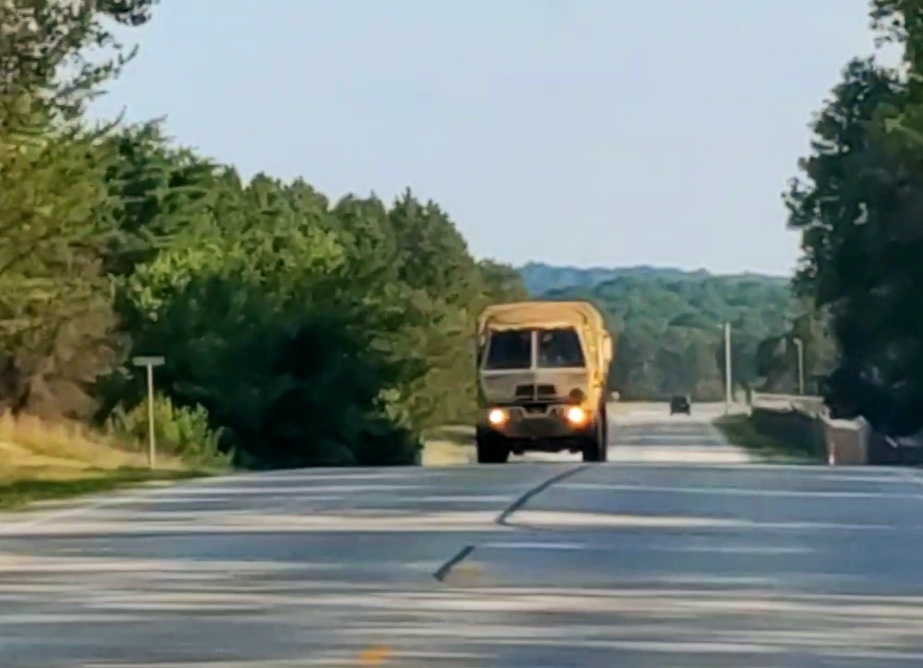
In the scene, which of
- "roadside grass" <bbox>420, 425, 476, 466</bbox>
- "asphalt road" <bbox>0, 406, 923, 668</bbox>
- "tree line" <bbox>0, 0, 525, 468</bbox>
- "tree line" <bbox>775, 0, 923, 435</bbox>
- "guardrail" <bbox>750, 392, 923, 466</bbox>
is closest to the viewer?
"asphalt road" <bbox>0, 406, 923, 668</bbox>

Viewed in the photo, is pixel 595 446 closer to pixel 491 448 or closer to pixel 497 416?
pixel 491 448

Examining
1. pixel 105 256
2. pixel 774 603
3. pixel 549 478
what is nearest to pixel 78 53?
pixel 549 478

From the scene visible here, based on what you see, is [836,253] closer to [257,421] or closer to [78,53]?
[257,421]

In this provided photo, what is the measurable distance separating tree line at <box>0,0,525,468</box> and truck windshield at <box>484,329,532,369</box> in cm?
776

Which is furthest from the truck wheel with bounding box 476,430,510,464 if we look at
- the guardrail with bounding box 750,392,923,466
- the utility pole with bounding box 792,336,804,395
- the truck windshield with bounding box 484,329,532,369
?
the utility pole with bounding box 792,336,804,395

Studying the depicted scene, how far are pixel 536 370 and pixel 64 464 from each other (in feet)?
33.6

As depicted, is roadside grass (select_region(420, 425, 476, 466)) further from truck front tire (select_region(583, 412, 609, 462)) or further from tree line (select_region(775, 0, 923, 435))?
truck front tire (select_region(583, 412, 609, 462))

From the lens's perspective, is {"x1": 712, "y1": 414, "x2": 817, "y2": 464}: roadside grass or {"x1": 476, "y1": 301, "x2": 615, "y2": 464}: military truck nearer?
{"x1": 476, "y1": 301, "x2": 615, "y2": 464}: military truck

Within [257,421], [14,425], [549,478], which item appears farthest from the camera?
[257,421]

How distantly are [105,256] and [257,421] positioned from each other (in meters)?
11.5

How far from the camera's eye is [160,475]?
4309 centimetres

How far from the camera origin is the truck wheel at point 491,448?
4681 cm

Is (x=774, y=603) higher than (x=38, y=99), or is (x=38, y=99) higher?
(x=38, y=99)

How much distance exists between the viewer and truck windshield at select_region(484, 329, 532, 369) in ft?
149
